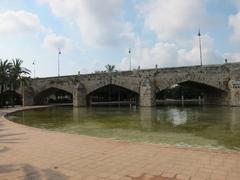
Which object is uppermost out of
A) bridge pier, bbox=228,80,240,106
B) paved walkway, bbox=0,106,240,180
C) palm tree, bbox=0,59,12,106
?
palm tree, bbox=0,59,12,106

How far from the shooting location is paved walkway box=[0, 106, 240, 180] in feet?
16.2

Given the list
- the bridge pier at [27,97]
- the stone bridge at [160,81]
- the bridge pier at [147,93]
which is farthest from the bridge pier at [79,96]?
the bridge pier at [147,93]

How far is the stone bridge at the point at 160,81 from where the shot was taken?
31.5 metres

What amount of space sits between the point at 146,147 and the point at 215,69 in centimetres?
2721

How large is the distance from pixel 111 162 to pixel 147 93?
28569 millimetres

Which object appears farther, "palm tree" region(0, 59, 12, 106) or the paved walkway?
"palm tree" region(0, 59, 12, 106)

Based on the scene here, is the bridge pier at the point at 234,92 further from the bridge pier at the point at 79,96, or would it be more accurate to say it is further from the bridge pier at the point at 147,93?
the bridge pier at the point at 79,96

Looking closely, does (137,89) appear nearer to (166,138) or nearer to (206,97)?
(206,97)

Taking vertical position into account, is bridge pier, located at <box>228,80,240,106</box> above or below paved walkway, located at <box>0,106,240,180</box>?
above

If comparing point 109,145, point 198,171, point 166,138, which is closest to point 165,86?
point 166,138

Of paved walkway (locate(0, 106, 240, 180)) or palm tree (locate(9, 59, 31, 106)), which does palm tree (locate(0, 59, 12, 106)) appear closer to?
palm tree (locate(9, 59, 31, 106))

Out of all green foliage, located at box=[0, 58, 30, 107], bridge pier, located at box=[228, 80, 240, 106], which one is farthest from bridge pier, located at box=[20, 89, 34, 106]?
bridge pier, located at box=[228, 80, 240, 106]

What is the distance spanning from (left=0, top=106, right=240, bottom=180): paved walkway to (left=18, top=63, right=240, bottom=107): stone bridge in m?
26.5

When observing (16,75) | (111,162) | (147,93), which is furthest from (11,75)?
(111,162)
